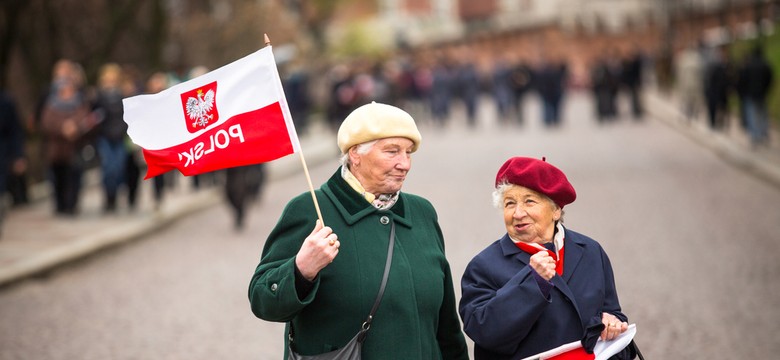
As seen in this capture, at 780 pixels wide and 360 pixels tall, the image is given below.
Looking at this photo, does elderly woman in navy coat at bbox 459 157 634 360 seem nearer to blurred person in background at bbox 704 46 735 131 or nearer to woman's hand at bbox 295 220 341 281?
woman's hand at bbox 295 220 341 281

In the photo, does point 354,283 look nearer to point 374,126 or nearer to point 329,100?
point 374,126

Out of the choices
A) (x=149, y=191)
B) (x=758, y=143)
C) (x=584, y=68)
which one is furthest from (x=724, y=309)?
(x=584, y=68)

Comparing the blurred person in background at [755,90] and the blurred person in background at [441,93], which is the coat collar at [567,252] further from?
the blurred person in background at [441,93]

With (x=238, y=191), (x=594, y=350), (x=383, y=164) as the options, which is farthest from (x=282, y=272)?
(x=238, y=191)

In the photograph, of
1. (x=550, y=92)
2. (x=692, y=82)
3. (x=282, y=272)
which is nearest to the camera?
(x=282, y=272)

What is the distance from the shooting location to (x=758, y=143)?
23.0 m

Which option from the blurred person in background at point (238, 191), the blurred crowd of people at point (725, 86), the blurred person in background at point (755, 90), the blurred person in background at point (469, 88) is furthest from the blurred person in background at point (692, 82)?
the blurred person in background at point (238, 191)

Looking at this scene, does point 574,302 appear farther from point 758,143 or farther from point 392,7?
point 392,7

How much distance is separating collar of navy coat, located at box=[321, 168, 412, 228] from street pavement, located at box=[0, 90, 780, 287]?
7.75 meters

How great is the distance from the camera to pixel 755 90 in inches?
878

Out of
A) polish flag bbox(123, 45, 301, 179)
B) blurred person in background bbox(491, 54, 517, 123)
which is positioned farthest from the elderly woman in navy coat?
blurred person in background bbox(491, 54, 517, 123)

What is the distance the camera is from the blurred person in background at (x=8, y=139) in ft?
45.7

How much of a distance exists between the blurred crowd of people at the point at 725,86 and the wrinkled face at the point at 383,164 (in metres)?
18.9

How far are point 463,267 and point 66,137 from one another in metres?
6.61
